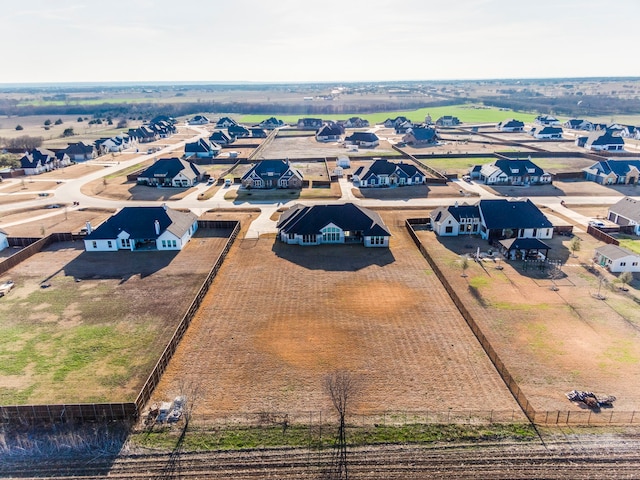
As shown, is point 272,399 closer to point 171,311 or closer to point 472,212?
point 171,311

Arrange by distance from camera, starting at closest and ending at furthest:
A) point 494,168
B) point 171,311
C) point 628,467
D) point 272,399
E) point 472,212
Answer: point 628,467 → point 272,399 → point 171,311 → point 472,212 → point 494,168

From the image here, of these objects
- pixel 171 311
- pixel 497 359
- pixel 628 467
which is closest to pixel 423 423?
pixel 497 359

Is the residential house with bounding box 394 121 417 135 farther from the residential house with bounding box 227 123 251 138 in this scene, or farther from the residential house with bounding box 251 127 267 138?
the residential house with bounding box 227 123 251 138

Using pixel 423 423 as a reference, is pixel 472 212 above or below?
above

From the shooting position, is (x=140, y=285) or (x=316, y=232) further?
(x=316, y=232)

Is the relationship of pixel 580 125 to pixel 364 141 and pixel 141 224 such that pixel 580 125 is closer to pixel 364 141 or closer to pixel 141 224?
pixel 364 141

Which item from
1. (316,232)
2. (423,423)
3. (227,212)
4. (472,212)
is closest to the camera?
(423,423)
